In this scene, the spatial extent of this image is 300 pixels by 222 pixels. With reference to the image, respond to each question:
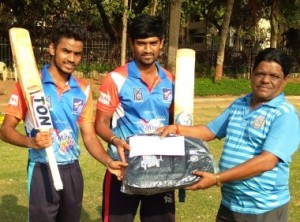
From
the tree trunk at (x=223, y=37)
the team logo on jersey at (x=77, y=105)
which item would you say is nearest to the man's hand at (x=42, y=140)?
the team logo on jersey at (x=77, y=105)

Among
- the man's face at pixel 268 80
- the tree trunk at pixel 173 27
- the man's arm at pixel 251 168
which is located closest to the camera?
the man's arm at pixel 251 168

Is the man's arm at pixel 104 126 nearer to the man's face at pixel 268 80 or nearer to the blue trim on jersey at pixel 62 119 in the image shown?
the blue trim on jersey at pixel 62 119

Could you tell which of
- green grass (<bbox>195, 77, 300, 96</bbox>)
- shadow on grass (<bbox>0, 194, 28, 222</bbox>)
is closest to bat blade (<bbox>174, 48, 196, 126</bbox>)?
shadow on grass (<bbox>0, 194, 28, 222</bbox>)

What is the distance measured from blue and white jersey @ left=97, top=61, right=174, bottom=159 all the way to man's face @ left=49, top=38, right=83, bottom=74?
0.27 m

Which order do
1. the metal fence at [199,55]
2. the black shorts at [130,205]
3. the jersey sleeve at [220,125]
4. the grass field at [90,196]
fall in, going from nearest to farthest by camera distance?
1. the jersey sleeve at [220,125]
2. the black shorts at [130,205]
3. the grass field at [90,196]
4. the metal fence at [199,55]

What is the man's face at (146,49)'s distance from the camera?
3.57 meters

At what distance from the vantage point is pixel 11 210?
18.2ft

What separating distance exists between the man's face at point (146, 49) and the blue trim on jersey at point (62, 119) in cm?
49

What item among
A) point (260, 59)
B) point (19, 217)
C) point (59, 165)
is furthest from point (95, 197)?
point (260, 59)

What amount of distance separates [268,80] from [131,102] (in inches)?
40.3

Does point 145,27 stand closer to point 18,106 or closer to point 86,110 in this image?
point 86,110

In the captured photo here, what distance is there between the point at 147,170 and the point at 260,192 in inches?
26.3

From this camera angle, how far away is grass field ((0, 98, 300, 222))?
550 cm

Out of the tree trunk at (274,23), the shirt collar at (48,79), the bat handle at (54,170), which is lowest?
the bat handle at (54,170)
